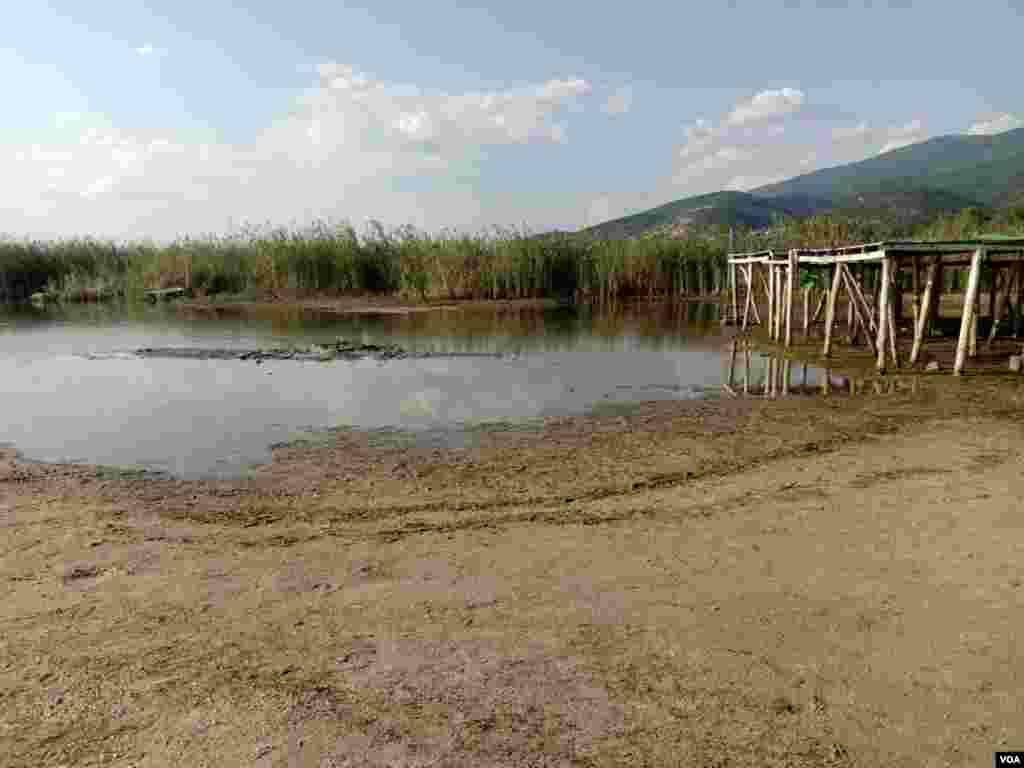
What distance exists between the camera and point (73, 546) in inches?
187

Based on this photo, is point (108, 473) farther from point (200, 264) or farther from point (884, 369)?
point (200, 264)

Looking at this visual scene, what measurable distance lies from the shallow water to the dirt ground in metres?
1.33

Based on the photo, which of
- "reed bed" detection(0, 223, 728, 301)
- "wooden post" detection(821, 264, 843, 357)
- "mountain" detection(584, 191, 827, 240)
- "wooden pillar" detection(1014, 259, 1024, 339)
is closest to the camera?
"wooden post" detection(821, 264, 843, 357)

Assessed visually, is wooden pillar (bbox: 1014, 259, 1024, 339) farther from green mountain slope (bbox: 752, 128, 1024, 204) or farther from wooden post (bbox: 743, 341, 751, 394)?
green mountain slope (bbox: 752, 128, 1024, 204)

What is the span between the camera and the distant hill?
284ft

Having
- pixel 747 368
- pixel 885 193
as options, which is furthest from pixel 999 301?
pixel 885 193

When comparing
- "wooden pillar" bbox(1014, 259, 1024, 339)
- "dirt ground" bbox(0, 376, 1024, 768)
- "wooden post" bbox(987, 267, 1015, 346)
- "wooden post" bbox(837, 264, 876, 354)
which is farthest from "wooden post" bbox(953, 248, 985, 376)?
"wooden pillar" bbox(1014, 259, 1024, 339)

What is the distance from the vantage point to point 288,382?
440 inches

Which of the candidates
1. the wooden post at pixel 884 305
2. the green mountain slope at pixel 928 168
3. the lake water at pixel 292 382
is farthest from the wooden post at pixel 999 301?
the green mountain slope at pixel 928 168

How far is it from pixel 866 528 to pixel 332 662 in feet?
11.4

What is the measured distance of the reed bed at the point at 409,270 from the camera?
28531 millimetres

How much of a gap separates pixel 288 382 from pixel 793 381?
25.3 feet

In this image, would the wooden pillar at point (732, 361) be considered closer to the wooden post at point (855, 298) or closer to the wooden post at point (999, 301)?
the wooden post at point (855, 298)

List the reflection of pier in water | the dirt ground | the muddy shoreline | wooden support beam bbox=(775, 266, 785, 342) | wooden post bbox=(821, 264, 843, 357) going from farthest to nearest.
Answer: wooden support beam bbox=(775, 266, 785, 342) → the muddy shoreline → wooden post bbox=(821, 264, 843, 357) → the reflection of pier in water → the dirt ground
